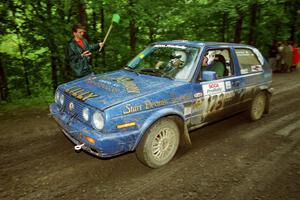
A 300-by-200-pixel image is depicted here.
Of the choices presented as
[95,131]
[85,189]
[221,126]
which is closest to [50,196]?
[85,189]

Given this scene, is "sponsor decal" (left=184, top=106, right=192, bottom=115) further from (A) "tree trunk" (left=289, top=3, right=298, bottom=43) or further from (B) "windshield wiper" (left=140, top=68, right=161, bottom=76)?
(A) "tree trunk" (left=289, top=3, right=298, bottom=43)

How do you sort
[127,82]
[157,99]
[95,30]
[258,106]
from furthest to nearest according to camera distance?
1. [95,30]
2. [258,106]
3. [127,82]
4. [157,99]

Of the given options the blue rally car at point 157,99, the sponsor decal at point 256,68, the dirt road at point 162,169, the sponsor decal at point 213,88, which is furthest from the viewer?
the sponsor decal at point 256,68

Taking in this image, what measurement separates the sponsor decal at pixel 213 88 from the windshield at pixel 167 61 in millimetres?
455

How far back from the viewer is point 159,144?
3.97 meters

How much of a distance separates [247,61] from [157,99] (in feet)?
9.46

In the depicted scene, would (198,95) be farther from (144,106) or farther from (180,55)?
(144,106)

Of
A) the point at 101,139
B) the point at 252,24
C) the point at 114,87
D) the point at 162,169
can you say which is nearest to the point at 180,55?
the point at 114,87

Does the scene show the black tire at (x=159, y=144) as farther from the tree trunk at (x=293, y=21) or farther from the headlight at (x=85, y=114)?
the tree trunk at (x=293, y=21)

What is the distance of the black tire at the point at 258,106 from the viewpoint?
6.05 meters

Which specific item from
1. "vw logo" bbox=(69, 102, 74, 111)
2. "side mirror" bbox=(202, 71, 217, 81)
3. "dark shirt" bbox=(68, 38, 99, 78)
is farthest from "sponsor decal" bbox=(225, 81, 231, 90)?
"dark shirt" bbox=(68, 38, 99, 78)

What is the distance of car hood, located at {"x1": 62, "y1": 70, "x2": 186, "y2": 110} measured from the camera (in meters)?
3.58

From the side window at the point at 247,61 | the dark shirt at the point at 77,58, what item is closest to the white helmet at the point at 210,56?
the side window at the point at 247,61

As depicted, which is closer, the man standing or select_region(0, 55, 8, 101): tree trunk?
the man standing
